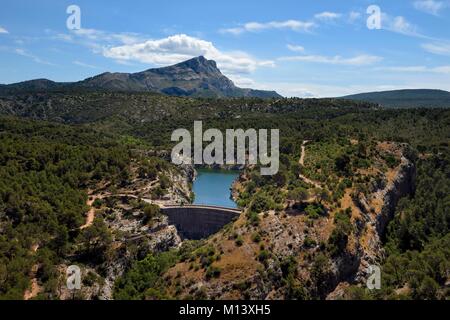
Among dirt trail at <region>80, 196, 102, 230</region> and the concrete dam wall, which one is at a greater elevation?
dirt trail at <region>80, 196, 102, 230</region>

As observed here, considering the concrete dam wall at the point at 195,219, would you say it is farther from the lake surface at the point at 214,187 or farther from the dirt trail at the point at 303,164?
the lake surface at the point at 214,187

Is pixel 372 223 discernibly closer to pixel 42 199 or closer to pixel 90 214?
pixel 90 214

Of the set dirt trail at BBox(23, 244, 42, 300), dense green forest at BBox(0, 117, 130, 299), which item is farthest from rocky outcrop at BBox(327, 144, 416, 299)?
dense green forest at BBox(0, 117, 130, 299)

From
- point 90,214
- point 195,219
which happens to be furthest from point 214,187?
point 90,214

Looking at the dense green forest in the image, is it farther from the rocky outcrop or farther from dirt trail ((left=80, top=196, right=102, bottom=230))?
the rocky outcrop

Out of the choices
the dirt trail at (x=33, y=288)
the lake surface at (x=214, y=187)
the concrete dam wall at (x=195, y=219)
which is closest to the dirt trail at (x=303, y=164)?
the concrete dam wall at (x=195, y=219)
